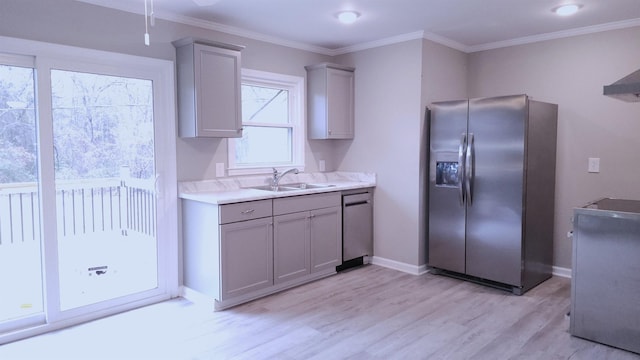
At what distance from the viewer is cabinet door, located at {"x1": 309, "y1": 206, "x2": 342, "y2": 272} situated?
4.05 metres

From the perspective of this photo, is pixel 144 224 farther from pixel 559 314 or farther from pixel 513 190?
pixel 559 314

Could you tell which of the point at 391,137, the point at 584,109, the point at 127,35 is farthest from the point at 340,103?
the point at 584,109

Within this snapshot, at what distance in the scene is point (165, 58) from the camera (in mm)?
3543

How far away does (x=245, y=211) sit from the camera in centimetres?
346

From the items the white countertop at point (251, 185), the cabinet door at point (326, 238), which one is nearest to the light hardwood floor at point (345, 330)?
the cabinet door at point (326, 238)

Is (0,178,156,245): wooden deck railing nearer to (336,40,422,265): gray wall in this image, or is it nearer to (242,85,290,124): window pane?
(242,85,290,124): window pane

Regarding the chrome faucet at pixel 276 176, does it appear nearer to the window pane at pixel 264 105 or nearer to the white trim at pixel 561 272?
the window pane at pixel 264 105

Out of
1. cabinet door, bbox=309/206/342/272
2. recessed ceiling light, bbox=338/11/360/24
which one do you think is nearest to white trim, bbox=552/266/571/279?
cabinet door, bbox=309/206/342/272

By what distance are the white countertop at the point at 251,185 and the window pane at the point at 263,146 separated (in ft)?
0.67

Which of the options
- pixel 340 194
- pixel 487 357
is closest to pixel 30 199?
pixel 340 194

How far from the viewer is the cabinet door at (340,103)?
4.56 metres

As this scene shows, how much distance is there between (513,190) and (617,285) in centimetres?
115

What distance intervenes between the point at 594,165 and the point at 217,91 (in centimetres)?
345

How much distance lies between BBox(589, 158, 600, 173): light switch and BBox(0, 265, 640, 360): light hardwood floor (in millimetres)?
1111
